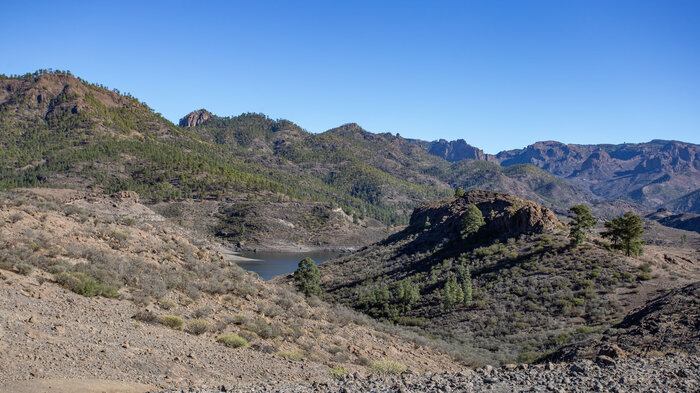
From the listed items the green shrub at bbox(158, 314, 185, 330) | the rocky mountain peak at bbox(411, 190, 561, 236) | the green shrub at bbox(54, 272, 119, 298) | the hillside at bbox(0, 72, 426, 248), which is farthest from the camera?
the hillside at bbox(0, 72, 426, 248)

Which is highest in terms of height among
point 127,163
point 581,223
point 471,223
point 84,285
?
point 127,163

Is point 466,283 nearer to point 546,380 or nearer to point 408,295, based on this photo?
point 408,295

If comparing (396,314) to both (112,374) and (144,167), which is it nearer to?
(112,374)

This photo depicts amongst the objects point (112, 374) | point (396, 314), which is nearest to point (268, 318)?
point (112, 374)

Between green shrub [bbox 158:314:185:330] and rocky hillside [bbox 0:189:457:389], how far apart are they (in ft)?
0.09

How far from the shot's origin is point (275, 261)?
101938mm

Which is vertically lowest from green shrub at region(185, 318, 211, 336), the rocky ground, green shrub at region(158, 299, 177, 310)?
the rocky ground

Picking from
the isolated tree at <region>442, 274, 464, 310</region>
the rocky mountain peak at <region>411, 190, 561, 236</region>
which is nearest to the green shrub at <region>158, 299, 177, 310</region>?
the isolated tree at <region>442, 274, 464, 310</region>

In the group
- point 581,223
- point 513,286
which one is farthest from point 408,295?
point 581,223

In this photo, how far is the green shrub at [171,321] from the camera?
1200cm

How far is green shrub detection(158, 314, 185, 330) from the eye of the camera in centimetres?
1200

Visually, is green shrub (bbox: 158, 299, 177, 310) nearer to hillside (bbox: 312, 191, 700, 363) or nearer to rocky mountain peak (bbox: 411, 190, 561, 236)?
hillside (bbox: 312, 191, 700, 363)

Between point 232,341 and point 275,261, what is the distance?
9189cm

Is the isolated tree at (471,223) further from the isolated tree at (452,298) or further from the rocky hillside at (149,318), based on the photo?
the rocky hillside at (149,318)
